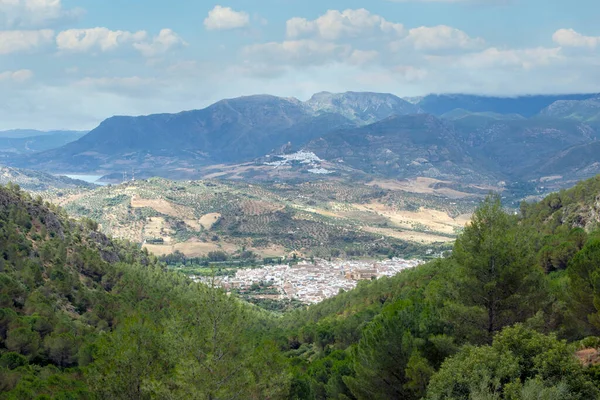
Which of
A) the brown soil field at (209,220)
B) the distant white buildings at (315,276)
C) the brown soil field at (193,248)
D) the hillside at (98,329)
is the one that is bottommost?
the distant white buildings at (315,276)

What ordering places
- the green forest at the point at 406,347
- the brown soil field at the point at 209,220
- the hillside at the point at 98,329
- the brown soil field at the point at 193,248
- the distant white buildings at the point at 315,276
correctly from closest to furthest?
the green forest at the point at 406,347 < the hillside at the point at 98,329 < the distant white buildings at the point at 315,276 < the brown soil field at the point at 193,248 < the brown soil field at the point at 209,220

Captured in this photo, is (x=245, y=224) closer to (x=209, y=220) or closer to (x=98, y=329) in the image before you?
(x=209, y=220)

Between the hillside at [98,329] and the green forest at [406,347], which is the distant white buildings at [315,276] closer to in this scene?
the hillside at [98,329]

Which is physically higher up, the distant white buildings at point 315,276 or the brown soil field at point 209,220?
the brown soil field at point 209,220

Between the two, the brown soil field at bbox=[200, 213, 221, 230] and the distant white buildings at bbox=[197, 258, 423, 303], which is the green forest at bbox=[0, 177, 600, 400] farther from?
the brown soil field at bbox=[200, 213, 221, 230]

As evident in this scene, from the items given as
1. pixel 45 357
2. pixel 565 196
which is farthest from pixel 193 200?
pixel 45 357

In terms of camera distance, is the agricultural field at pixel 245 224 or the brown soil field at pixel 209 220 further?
the brown soil field at pixel 209 220

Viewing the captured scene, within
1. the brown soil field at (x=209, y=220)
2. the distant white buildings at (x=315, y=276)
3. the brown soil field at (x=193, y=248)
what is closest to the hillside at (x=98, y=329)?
the distant white buildings at (x=315, y=276)

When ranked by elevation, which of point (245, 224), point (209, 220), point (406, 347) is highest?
point (406, 347)

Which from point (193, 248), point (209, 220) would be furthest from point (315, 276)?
point (209, 220)

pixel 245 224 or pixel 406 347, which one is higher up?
pixel 406 347
